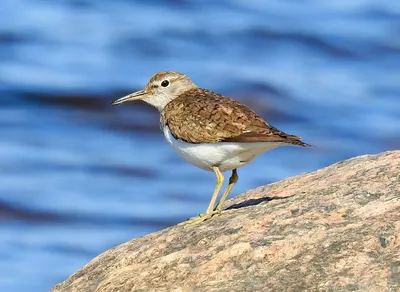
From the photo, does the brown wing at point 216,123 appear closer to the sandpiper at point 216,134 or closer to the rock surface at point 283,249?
the sandpiper at point 216,134

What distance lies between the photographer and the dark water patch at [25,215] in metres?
14.2

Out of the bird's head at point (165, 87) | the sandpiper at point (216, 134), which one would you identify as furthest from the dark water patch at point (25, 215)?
the sandpiper at point (216, 134)

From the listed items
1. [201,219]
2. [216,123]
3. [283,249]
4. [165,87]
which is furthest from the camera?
[165,87]

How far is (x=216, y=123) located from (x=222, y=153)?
241 mm

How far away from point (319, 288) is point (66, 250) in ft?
25.2

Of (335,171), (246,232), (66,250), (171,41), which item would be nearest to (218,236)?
(246,232)

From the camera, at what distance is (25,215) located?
1445 cm

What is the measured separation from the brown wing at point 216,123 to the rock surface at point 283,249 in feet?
1.52

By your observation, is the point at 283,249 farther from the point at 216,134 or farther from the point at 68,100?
the point at 68,100

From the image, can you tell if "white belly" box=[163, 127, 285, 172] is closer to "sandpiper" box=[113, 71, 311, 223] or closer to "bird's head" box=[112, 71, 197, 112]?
"sandpiper" box=[113, 71, 311, 223]

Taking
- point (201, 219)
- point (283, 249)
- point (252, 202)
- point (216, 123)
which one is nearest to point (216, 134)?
point (216, 123)

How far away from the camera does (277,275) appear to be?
19.1 feet

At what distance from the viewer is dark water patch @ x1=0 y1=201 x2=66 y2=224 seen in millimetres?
14195

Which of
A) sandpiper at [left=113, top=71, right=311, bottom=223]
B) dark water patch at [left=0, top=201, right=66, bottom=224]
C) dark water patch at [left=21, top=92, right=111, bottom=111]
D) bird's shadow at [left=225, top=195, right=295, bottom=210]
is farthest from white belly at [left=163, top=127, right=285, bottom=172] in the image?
dark water patch at [left=21, top=92, right=111, bottom=111]
